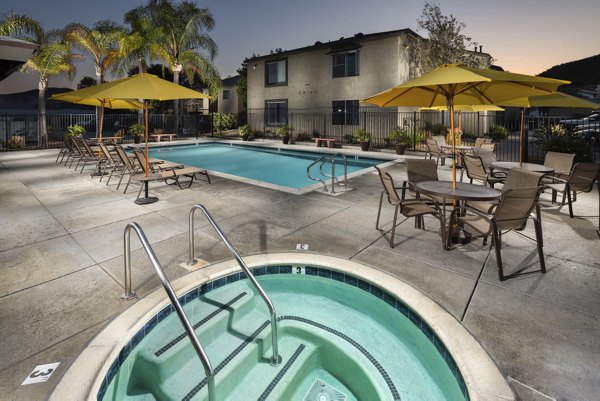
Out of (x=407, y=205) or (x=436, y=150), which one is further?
(x=436, y=150)

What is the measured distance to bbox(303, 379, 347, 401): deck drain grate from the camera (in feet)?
9.04

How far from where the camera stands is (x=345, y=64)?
2112 cm

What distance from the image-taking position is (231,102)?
3481 centimetres

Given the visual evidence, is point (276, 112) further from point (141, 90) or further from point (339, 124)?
point (141, 90)

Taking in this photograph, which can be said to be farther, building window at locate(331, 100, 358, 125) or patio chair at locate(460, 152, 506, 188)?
building window at locate(331, 100, 358, 125)

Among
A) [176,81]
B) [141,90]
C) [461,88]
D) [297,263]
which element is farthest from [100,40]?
[297,263]

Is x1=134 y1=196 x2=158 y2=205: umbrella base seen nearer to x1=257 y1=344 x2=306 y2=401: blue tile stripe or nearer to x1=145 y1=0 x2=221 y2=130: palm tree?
x1=257 y1=344 x2=306 y2=401: blue tile stripe

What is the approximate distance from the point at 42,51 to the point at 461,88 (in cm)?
2315

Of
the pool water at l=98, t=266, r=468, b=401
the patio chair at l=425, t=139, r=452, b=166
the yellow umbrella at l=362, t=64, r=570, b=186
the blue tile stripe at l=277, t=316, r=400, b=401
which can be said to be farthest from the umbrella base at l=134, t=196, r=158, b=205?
the patio chair at l=425, t=139, r=452, b=166

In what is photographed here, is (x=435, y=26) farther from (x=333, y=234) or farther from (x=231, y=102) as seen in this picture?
(x=231, y=102)

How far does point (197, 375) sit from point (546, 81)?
17.3 ft

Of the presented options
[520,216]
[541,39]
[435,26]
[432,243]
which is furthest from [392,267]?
[541,39]

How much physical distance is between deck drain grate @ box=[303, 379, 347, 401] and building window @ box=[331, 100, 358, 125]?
1977 cm

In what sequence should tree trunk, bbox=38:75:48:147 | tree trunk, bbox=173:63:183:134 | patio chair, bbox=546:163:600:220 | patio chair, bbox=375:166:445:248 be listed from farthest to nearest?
tree trunk, bbox=173:63:183:134, tree trunk, bbox=38:75:48:147, patio chair, bbox=546:163:600:220, patio chair, bbox=375:166:445:248
